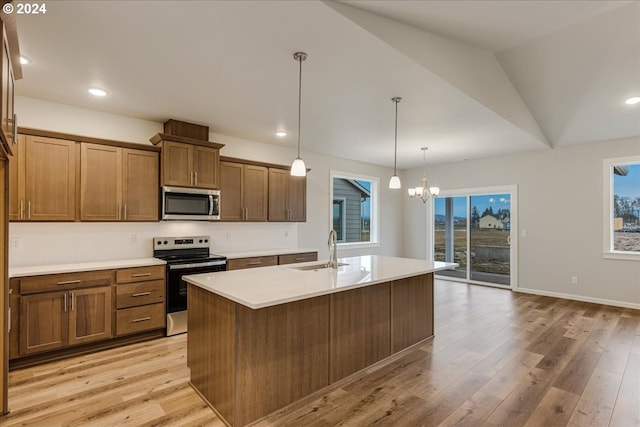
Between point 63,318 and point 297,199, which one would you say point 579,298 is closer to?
point 297,199

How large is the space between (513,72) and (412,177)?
163 inches

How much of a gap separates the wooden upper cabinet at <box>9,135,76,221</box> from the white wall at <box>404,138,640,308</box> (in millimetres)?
6825

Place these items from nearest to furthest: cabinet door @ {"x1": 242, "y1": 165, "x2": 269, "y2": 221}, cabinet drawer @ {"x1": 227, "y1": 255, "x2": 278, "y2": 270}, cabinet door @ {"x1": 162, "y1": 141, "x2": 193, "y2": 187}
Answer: cabinet door @ {"x1": 162, "y1": 141, "x2": 193, "y2": 187} < cabinet drawer @ {"x1": 227, "y1": 255, "x2": 278, "y2": 270} < cabinet door @ {"x1": 242, "y1": 165, "x2": 269, "y2": 221}

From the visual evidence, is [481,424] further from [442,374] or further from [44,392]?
[44,392]

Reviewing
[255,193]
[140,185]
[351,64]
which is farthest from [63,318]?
[351,64]

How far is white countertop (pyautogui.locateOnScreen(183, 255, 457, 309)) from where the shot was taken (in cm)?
205

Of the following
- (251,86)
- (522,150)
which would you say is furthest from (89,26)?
(522,150)

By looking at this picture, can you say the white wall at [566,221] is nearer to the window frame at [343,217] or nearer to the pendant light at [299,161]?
the window frame at [343,217]

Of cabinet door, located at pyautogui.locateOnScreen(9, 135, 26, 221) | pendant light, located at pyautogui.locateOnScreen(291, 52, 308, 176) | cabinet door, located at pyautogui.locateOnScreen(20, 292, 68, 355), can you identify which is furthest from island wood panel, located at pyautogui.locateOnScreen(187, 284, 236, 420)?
cabinet door, located at pyautogui.locateOnScreen(9, 135, 26, 221)

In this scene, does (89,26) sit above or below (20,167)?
above

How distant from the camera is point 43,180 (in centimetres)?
329

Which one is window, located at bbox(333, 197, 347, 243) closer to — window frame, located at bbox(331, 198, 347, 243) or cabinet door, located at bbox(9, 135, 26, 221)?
window frame, located at bbox(331, 198, 347, 243)

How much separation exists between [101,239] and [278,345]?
280 centimetres

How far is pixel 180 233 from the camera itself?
4418 millimetres
